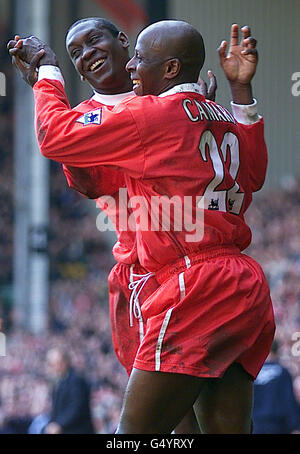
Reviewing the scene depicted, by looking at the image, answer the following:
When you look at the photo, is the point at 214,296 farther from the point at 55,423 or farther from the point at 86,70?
the point at 55,423

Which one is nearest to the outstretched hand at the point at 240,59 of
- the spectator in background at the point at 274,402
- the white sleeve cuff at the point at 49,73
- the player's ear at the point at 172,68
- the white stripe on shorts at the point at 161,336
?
the player's ear at the point at 172,68

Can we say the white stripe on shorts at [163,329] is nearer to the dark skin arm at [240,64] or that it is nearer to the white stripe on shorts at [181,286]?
the white stripe on shorts at [181,286]

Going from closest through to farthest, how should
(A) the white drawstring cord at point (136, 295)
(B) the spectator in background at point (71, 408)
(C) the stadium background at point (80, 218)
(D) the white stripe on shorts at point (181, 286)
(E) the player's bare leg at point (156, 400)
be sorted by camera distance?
(E) the player's bare leg at point (156, 400)
(D) the white stripe on shorts at point (181, 286)
(A) the white drawstring cord at point (136, 295)
(B) the spectator in background at point (71, 408)
(C) the stadium background at point (80, 218)

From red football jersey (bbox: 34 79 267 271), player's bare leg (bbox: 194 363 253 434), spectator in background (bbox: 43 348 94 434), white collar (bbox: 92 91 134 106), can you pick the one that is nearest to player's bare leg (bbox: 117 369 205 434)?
player's bare leg (bbox: 194 363 253 434)

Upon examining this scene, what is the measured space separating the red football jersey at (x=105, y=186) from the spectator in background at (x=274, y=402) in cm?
377

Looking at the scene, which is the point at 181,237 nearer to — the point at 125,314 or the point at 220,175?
the point at 220,175

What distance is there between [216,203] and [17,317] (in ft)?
43.4

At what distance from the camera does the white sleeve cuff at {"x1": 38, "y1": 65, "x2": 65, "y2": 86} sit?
Answer: 3.76 metres

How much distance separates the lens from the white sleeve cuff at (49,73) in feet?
12.3

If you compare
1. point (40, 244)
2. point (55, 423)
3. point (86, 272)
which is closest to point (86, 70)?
point (55, 423)

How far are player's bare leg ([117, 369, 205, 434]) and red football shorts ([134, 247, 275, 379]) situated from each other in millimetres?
38

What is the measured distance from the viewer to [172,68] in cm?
364

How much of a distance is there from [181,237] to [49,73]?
2.95 ft

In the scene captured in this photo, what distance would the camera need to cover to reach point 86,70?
421cm
